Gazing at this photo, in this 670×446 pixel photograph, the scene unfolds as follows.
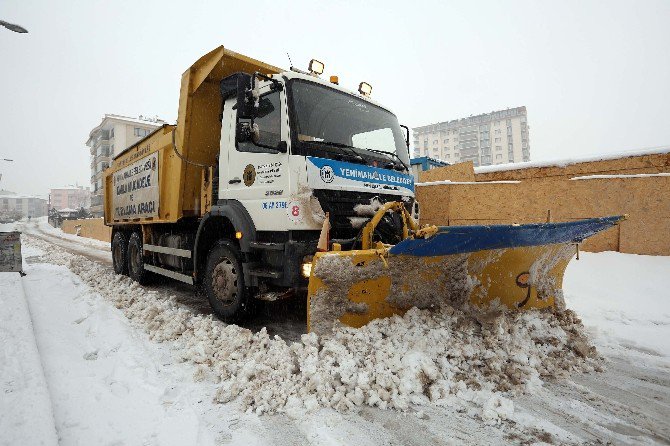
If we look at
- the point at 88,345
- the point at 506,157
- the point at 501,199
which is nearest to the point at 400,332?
the point at 88,345

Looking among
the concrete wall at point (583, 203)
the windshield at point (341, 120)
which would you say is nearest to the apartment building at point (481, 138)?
the concrete wall at point (583, 203)

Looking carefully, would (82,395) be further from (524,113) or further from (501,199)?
(524,113)

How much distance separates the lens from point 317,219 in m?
3.22

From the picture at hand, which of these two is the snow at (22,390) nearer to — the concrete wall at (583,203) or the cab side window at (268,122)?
the cab side window at (268,122)

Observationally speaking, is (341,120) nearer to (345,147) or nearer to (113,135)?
(345,147)

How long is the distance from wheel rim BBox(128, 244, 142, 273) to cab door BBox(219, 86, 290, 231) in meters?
3.66

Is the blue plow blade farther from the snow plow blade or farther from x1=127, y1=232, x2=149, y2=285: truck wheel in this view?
x1=127, y1=232, x2=149, y2=285: truck wheel

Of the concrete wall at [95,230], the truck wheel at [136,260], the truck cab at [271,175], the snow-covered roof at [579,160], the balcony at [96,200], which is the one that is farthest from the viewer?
the balcony at [96,200]

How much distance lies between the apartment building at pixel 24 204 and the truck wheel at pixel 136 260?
157m

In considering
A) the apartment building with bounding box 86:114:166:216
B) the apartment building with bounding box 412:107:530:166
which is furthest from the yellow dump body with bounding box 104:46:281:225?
the apartment building with bounding box 412:107:530:166

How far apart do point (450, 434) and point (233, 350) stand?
1837 millimetres

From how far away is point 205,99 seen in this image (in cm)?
475

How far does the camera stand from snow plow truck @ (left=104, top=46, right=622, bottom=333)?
2740 millimetres

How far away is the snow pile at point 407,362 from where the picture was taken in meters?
2.29
